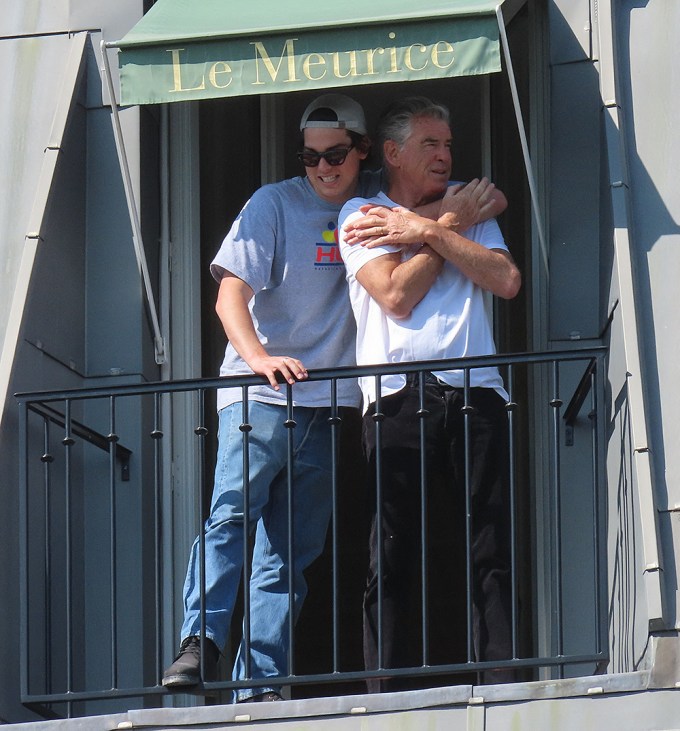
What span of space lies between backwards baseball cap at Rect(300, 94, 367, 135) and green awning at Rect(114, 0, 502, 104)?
1.13 ft

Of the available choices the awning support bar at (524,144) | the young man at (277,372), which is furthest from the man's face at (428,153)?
the awning support bar at (524,144)

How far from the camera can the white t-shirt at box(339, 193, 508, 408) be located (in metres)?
6.74

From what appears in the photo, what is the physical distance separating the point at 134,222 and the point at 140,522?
1121mm

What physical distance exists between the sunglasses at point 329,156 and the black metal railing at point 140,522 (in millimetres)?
822

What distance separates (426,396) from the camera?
22.0 feet

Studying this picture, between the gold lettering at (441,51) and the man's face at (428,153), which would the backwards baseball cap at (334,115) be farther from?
the gold lettering at (441,51)

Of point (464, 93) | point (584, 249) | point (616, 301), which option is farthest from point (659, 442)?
point (464, 93)

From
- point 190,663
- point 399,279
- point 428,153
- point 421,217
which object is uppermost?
point 428,153

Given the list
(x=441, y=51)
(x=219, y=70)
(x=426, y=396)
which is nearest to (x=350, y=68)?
(x=441, y=51)

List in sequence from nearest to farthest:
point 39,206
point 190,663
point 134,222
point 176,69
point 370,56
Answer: point 190,663 → point 370,56 → point 176,69 → point 39,206 → point 134,222

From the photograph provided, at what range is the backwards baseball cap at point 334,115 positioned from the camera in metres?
7.02

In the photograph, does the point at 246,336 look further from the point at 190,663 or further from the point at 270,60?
the point at 190,663

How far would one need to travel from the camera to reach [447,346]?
674cm

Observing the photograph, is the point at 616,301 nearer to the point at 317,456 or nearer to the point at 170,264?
the point at 317,456
